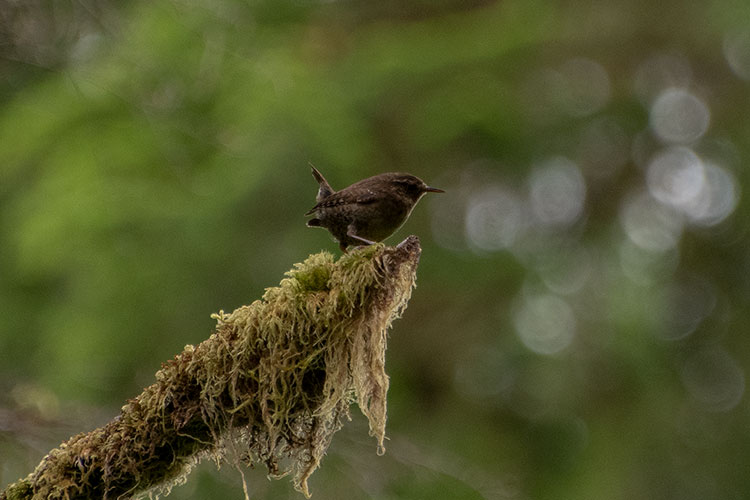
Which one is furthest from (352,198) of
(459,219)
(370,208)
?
(459,219)

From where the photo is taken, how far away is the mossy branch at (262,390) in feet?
7.92

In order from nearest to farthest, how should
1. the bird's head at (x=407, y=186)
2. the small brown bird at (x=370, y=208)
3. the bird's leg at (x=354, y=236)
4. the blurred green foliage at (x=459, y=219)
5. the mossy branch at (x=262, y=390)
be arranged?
the mossy branch at (x=262, y=390)
the bird's leg at (x=354, y=236)
the small brown bird at (x=370, y=208)
the bird's head at (x=407, y=186)
the blurred green foliage at (x=459, y=219)

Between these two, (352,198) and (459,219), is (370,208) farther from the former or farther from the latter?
(459,219)

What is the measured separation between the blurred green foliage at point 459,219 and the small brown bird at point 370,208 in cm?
153

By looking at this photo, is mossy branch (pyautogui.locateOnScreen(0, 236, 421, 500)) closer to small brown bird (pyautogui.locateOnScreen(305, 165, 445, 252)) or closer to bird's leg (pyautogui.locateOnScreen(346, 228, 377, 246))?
bird's leg (pyautogui.locateOnScreen(346, 228, 377, 246))

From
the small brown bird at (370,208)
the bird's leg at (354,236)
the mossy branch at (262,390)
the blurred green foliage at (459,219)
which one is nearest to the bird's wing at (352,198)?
the small brown bird at (370,208)

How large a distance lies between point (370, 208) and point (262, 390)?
1456 millimetres

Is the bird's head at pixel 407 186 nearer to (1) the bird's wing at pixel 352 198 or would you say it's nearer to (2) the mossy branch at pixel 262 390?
(1) the bird's wing at pixel 352 198

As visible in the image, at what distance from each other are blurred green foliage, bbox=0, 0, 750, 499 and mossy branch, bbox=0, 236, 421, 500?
240 centimetres

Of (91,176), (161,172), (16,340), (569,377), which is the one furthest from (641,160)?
(16,340)

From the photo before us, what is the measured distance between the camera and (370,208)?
3.76 m

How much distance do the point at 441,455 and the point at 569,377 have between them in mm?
1631

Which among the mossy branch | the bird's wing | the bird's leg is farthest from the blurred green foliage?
the mossy branch

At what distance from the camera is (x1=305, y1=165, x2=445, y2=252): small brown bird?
3744mm
